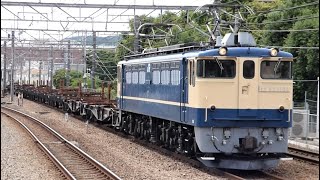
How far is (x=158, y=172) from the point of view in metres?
14.3

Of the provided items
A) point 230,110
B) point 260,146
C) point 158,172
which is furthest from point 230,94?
point 158,172

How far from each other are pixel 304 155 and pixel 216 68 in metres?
5.58

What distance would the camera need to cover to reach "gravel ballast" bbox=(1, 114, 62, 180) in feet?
46.6

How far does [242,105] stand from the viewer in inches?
537

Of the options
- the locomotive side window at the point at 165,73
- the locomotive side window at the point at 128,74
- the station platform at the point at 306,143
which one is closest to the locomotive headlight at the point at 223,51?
the locomotive side window at the point at 165,73

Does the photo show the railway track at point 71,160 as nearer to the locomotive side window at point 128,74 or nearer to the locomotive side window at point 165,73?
the locomotive side window at point 165,73

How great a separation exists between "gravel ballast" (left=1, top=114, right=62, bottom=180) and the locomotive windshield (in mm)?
4093

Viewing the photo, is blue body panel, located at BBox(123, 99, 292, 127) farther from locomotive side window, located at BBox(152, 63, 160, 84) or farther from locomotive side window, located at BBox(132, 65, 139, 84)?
locomotive side window, located at BBox(132, 65, 139, 84)

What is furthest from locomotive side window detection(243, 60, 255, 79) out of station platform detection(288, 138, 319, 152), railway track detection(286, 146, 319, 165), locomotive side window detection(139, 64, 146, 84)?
station platform detection(288, 138, 319, 152)

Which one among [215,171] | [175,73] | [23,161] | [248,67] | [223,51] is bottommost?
[23,161]

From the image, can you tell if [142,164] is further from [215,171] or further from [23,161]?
[23,161]

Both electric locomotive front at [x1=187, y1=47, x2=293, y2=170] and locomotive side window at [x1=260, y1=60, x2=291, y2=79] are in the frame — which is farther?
locomotive side window at [x1=260, y1=60, x2=291, y2=79]

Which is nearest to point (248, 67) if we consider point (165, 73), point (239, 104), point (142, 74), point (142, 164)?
point (239, 104)

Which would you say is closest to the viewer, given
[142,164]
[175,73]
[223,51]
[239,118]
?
[239,118]
